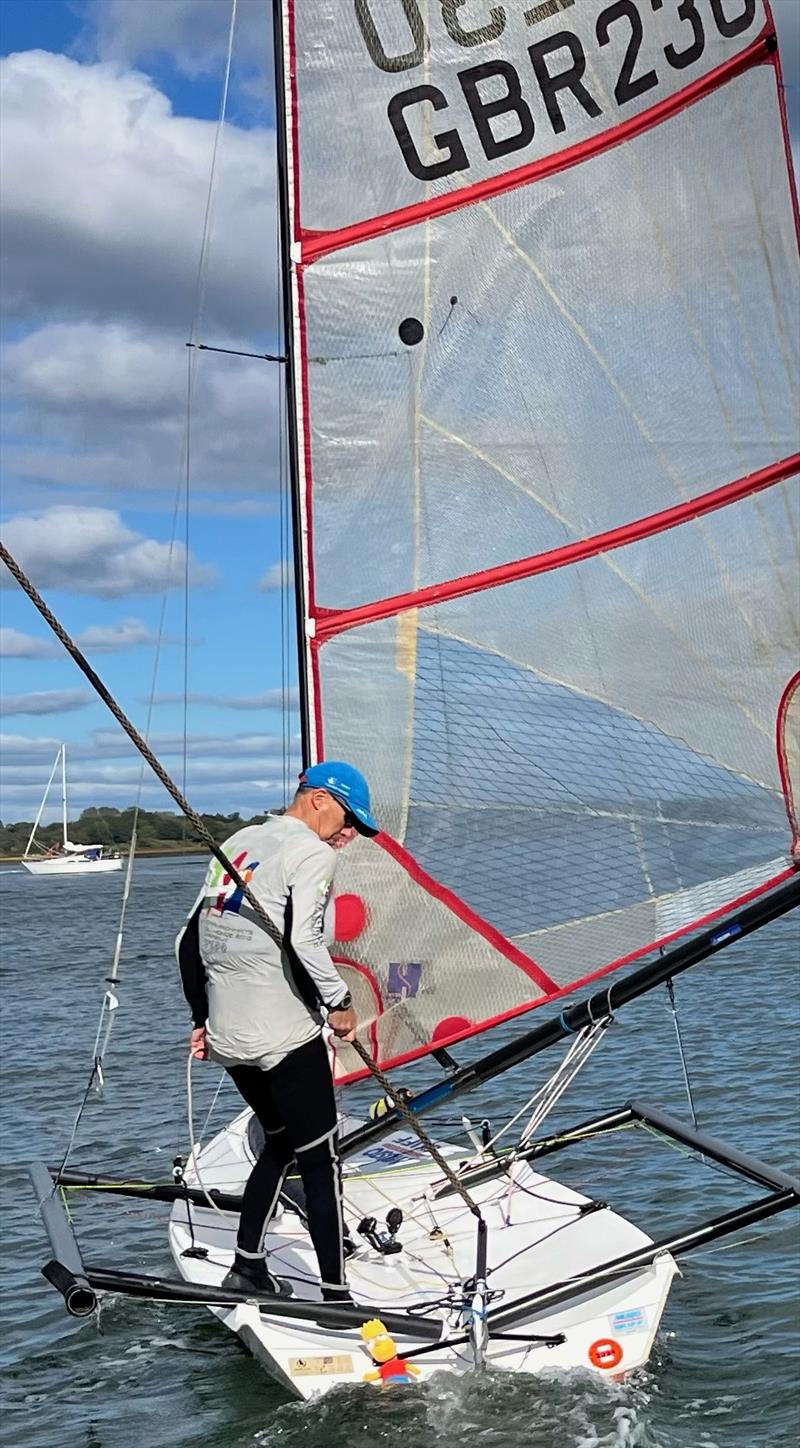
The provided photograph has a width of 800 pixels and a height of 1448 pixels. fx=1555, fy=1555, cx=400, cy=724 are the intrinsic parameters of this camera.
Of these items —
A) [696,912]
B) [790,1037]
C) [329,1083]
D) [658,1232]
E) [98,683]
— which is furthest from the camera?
[790,1037]

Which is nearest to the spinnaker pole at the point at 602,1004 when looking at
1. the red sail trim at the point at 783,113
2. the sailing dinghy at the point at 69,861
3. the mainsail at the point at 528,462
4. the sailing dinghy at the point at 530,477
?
the sailing dinghy at the point at 530,477

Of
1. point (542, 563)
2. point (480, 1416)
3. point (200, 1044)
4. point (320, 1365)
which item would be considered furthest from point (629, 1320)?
point (542, 563)

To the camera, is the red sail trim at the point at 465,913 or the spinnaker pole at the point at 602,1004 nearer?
the spinnaker pole at the point at 602,1004

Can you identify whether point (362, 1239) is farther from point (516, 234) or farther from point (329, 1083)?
point (516, 234)

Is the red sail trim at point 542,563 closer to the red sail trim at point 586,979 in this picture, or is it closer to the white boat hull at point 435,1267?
the red sail trim at point 586,979

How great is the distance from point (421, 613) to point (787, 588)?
1.45 m

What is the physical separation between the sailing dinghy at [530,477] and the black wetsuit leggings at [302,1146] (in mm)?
1013

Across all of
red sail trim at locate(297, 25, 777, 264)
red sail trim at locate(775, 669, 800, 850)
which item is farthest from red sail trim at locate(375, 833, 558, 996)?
red sail trim at locate(297, 25, 777, 264)

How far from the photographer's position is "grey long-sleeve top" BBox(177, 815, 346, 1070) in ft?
15.8

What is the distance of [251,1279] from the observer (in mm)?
5074

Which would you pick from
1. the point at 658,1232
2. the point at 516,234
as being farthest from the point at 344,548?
the point at 658,1232

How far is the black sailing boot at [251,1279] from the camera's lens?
16.5 feet

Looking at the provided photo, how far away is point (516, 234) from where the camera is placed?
242 inches

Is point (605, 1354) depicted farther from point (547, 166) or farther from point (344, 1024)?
point (547, 166)
